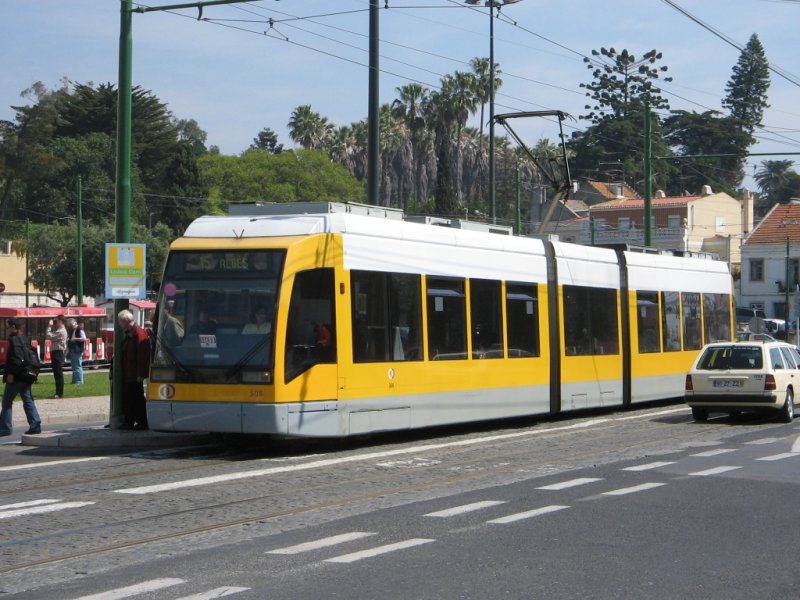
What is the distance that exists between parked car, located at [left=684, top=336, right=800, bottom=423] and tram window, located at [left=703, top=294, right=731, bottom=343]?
5.44 meters

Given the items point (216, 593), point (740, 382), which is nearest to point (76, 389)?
point (740, 382)

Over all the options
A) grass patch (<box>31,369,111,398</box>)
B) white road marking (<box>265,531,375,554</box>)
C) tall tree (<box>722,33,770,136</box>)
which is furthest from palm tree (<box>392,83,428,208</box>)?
Result: white road marking (<box>265,531,375,554</box>)

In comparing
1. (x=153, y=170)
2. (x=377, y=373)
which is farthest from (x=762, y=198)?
(x=377, y=373)

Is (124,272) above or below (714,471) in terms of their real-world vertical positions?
above

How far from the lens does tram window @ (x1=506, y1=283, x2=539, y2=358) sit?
1950cm

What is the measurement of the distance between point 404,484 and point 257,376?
2.91 m

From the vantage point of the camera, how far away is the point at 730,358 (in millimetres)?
22344

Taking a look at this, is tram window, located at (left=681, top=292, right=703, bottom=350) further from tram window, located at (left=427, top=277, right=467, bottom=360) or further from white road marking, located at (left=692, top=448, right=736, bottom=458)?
white road marking, located at (left=692, top=448, right=736, bottom=458)

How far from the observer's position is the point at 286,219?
52.5 feet

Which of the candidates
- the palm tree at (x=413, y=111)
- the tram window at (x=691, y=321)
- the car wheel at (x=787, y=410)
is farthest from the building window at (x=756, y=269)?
the car wheel at (x=787, y=410)

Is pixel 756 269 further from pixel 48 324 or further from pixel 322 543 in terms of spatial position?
pixel 322 543

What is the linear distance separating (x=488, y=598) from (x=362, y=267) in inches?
359

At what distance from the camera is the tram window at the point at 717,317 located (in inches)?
1105

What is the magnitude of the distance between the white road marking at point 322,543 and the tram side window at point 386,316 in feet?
20.8
